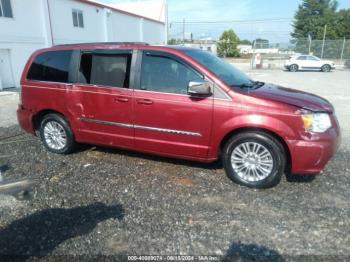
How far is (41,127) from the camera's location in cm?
572

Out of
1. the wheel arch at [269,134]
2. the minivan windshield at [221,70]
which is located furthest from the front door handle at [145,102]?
the wheel arch at [269,134]

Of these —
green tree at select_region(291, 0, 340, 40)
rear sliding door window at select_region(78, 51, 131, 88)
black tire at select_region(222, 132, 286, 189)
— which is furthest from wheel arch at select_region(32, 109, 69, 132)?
green tree at select_region(291, 0, 340, 40)

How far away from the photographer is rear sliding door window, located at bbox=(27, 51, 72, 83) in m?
5.28

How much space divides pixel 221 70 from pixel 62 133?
2.94 m

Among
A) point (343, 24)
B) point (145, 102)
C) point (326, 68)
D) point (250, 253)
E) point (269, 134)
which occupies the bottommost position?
point (326, 68)

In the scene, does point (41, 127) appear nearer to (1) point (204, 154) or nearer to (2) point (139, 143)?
(2) point (139, 143)

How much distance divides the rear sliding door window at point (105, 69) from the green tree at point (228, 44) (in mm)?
52904

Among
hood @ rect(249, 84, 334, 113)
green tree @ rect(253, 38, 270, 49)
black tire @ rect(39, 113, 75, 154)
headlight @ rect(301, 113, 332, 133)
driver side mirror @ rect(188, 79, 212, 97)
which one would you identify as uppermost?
green tree @ rect(253, 38, 270, 49)

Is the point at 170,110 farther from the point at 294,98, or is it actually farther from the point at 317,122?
the point at 317,122

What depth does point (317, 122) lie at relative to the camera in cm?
396

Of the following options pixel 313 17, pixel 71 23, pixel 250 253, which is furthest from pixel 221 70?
pixel 313 17

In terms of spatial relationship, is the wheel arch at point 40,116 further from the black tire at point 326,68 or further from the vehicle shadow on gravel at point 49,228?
the black tire at point 326,68

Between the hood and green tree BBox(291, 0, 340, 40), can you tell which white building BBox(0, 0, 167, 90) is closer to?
the hood

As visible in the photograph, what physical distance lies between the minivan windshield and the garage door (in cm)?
1454
